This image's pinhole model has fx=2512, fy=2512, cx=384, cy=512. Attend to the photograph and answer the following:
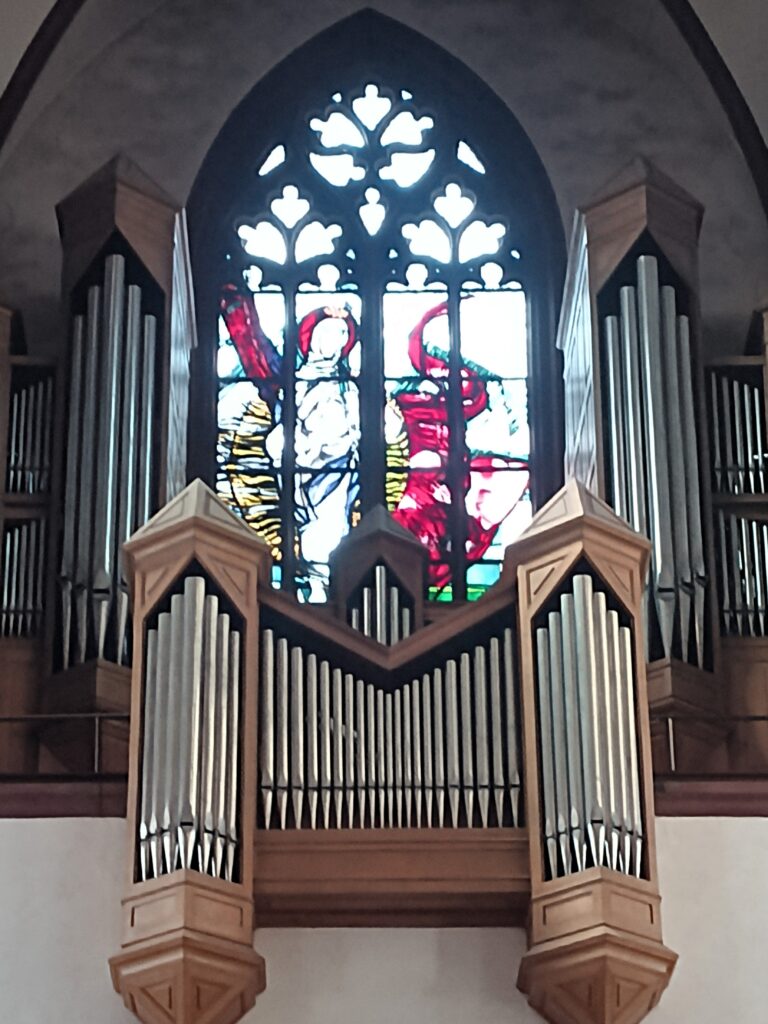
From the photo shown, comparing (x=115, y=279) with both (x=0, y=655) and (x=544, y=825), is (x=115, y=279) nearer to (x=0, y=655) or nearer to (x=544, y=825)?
(x=0, y=655)

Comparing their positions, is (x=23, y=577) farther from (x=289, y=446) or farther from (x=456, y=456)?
(x=456, y=456)

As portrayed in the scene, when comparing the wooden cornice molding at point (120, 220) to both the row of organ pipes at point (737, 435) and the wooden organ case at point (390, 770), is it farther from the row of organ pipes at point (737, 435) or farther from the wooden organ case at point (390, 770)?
the wooden organ case at point (390, 770)

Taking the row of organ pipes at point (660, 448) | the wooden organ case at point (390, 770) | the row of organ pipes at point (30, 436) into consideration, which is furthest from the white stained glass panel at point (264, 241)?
the wooden organ case at point (390, 770)

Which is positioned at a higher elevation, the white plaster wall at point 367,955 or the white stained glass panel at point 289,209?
the white stained glass panel at point 289,209

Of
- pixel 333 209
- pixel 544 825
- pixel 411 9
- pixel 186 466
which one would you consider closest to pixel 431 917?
pixel 544 825

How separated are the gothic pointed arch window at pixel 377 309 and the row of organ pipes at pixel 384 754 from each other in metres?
3.34

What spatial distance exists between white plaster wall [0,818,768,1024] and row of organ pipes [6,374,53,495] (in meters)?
3.07

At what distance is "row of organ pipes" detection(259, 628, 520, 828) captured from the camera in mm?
9570

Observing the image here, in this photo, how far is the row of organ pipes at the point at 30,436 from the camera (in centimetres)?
1252

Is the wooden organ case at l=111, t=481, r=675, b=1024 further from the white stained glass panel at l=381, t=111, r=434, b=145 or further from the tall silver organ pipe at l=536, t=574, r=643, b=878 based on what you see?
the white stained glass panel at l=381, t=111, r=434, b=145

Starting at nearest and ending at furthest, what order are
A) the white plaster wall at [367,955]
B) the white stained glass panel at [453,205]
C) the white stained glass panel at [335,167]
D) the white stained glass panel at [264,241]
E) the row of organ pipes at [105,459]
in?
the white plaster wall at [367,955]
the row of organ pipes at [105,459]
the white stained glass panel at [264,241]
the white stained glass panel at [453,205]
the white stained glass panel at [335,167]

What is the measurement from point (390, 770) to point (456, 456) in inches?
161

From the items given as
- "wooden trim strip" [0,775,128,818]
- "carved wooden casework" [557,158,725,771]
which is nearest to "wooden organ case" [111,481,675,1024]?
"wooden trim strip" [0,775,128,818]

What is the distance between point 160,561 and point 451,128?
5152mm
